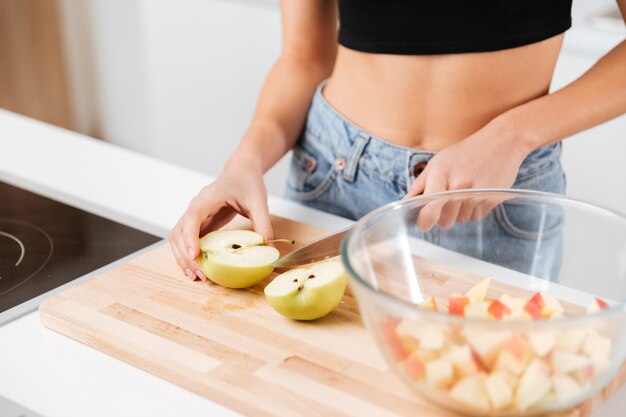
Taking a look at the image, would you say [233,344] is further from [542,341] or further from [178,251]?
[542,341]

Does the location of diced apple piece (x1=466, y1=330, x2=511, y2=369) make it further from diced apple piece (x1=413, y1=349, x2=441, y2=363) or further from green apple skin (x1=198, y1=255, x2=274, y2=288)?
green apple skin (x1=198, y1=255, x2=274, y2=288)

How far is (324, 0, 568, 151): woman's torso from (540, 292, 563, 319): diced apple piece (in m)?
0.37

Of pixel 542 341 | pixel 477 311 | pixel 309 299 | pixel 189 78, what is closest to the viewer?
pixel 542 341

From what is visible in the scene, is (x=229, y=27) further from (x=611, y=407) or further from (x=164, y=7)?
(x=611, y=407)

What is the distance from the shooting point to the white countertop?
0.78m

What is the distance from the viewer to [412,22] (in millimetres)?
1103

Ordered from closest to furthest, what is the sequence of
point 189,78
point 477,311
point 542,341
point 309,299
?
point 542,341 → point 477,311 → point 309,299 → point 189,78

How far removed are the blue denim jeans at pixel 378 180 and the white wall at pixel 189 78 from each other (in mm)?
806

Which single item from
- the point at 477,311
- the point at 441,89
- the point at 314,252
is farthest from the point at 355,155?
the point at 477,311

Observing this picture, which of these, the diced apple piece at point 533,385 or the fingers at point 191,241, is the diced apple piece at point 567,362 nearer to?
the diced apple piece at point 533,385

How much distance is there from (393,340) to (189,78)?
6.56 feet

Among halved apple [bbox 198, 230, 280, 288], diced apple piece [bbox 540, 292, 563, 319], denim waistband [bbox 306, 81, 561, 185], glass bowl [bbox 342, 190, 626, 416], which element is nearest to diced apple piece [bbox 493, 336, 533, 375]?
glass bowl [bbox 342, 190, 626, 416]

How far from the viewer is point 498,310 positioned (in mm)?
739

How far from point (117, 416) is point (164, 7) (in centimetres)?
198
